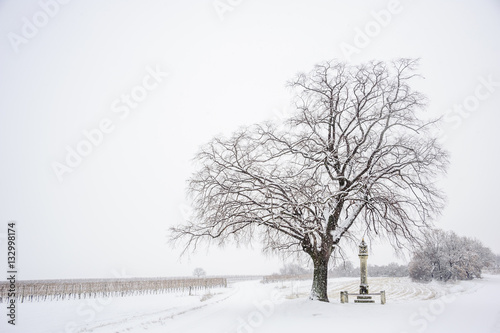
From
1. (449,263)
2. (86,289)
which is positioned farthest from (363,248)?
(449,263)

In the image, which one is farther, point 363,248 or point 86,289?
point 86,289

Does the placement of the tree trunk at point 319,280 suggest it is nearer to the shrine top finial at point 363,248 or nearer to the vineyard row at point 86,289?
the shrine top finial at point 363,248

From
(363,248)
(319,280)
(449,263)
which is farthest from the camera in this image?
(449,263)

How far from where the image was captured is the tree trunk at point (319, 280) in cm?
1503

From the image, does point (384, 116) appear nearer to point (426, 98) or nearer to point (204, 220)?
point (426, 98)

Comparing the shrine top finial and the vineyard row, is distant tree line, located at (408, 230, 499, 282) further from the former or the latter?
the shrine top finial

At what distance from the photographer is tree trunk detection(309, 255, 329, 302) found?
15031mm

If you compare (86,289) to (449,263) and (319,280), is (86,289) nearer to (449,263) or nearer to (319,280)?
(319,280)

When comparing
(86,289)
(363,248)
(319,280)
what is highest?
(363,248)

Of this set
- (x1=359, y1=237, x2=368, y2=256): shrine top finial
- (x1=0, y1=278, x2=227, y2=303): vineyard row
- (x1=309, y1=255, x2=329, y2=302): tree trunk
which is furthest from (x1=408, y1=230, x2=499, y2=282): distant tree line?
(x1=309, y1=255, x2=329, y2=302): tree trunk

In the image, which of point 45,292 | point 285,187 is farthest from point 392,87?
point 45,292

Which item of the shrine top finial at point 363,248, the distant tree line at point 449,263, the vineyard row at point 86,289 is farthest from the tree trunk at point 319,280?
the distant tree line at point 449,263

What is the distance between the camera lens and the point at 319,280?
1534cm

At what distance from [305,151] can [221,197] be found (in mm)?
4709
